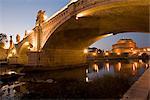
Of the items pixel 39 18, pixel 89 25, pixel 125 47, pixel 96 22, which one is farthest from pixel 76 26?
pixel 125 47

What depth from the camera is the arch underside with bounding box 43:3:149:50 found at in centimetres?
1227

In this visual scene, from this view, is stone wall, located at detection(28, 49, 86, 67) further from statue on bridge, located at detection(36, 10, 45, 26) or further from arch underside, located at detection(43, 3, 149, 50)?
statue on bridge, located at detection(36, 10, 45, 26)

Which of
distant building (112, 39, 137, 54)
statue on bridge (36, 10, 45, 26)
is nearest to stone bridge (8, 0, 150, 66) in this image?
statue on bridge (36, 10, 45, 26)

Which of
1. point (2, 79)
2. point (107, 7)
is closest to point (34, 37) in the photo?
point (2, 79)

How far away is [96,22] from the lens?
15602mm

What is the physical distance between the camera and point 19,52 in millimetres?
26078

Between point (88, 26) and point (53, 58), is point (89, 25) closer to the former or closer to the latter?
point (88, 26)

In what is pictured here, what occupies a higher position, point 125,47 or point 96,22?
point 96,22

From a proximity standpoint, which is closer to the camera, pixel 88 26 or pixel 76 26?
pixel 76 26

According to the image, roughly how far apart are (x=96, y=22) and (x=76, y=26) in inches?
58.8

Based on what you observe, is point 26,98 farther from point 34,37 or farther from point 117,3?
point 34,37

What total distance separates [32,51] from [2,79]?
808 cm

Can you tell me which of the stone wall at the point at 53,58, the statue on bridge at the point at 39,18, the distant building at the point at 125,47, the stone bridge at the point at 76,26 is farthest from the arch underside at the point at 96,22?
the distant building at the point at 125,47

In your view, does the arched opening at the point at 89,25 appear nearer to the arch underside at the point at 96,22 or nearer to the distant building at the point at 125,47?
the arch underside at the point at 96,22
